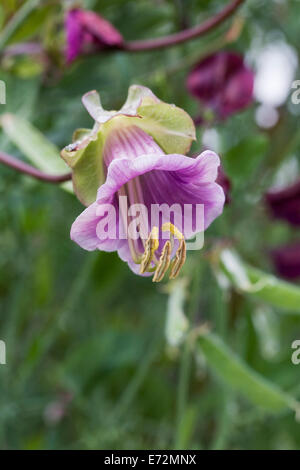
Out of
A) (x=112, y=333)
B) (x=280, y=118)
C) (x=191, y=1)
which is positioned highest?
(x=191, y=1)

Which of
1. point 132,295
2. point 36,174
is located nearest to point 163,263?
point 36,174

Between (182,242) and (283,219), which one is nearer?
(182,242)

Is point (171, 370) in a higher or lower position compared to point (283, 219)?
lower

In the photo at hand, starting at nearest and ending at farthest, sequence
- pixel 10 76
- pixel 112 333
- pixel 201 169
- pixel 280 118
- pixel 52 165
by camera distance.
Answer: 1. pixel 201 169
2. pixel 52 165
3. pixel 10 76
4. pixel 112 333
5. pixel 280 118

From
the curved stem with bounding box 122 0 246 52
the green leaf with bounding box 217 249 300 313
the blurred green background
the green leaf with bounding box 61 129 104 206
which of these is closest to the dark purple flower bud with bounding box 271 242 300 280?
the blurred green background

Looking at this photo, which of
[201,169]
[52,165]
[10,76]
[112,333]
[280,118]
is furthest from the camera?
[280,118]
